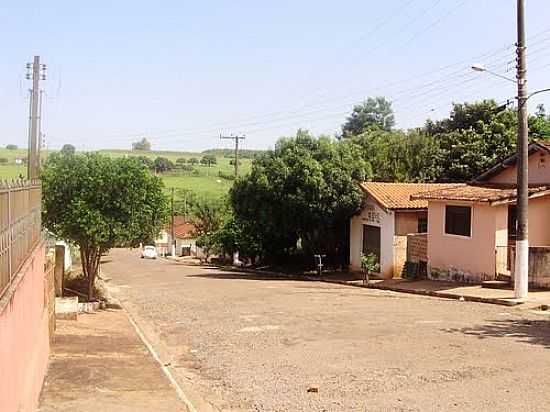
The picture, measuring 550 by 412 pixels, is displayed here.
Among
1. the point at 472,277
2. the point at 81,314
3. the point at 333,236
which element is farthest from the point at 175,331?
the point at 333,236

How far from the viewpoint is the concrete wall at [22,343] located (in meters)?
6.05

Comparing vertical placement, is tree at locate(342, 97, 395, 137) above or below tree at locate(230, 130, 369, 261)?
above

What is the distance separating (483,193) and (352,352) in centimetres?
1374

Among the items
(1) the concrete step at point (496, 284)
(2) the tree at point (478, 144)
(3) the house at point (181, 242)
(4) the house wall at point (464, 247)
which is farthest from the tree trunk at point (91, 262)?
(3) the house at point (181, 242)

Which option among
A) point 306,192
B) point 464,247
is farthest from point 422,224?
point 306,192

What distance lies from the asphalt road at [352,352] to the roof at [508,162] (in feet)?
24.3

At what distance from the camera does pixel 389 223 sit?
1189 inches

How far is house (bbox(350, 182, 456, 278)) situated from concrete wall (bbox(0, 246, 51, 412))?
20131mm

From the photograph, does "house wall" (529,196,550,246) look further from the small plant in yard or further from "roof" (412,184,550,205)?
the small plant in yard

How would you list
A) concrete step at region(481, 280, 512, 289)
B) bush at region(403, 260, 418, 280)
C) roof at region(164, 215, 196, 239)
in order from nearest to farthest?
1. concrete step at region(481, 280, 512, 289)
2. bush at region(403, 260, 418, 280)
3. roof at region(164, 215, 196, 239)

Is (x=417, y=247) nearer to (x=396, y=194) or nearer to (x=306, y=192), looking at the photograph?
(x=396, y=194)

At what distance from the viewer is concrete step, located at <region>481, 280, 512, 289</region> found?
22938 millimetres

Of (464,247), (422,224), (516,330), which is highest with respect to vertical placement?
(422,224)

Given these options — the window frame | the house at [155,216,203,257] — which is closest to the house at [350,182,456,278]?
the window frame
